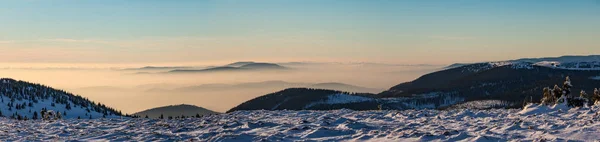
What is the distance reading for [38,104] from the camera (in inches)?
2916

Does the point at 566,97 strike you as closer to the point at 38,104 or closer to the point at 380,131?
the point at 380,131

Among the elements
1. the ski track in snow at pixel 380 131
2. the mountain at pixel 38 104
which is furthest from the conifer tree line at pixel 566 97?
the mountain at pixel 38 104

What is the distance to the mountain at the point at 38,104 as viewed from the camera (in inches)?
2662

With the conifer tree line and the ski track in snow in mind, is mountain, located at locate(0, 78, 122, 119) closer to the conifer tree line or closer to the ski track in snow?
the ski track in snow

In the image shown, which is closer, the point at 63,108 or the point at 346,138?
the point at 346,138

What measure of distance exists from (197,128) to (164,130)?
63.5 inches

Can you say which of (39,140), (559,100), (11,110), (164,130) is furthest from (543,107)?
(11,110)

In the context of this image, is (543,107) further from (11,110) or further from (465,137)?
(11,110)

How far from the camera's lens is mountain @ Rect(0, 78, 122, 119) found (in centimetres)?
6762

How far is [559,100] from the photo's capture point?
38250mm

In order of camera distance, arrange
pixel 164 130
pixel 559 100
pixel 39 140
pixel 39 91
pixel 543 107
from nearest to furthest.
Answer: pixel 39 140
pixel 164 130
pixel 543 107
pixel 559 100
pixel 39 91

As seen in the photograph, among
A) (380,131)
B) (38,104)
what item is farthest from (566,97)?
(38,104)

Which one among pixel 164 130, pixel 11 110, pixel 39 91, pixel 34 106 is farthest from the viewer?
pixel 39 91

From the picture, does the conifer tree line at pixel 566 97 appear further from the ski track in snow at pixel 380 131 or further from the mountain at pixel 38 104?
the mountain at pixel 38 104
